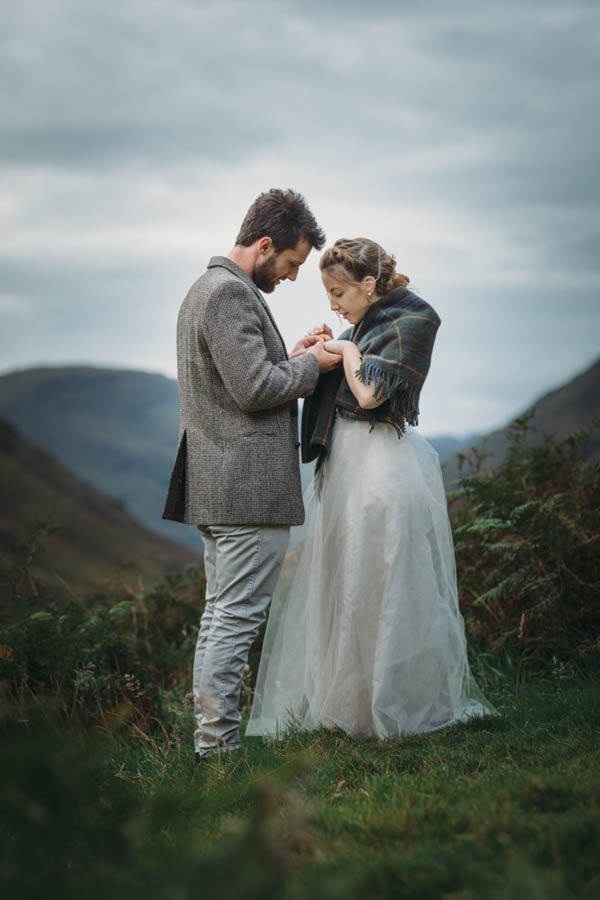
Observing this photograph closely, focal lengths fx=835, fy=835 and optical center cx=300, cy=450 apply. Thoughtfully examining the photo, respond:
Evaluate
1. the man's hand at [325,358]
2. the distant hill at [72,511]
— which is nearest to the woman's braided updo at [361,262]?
the man's hand at [325,358]

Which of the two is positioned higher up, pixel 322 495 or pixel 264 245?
pixel 264 245

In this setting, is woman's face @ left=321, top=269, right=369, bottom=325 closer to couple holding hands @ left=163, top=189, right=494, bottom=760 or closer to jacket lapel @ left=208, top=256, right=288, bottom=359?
couple holding hands @ left=163, top=189, right=494, bottom=760

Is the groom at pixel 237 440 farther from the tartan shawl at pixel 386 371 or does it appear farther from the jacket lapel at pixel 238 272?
the tartan shawl at pixel 386 371

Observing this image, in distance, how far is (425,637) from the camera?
3.75m

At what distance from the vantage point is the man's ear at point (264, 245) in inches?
150

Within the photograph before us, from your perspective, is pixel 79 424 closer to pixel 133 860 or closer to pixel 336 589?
pixel 336 589

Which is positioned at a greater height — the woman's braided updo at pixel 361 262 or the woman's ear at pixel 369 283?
the woman's braided updo at pixel 361 262

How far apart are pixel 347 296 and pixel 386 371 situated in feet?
1.68

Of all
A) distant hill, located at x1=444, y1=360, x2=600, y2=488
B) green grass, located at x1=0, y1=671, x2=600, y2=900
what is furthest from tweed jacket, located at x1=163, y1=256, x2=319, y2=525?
distant hill, located at x1=444, y1=360, x2=600, y2=488

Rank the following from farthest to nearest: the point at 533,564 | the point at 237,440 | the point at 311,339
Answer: the point at 533,564 < the point at 311,339 < the point at 237,440

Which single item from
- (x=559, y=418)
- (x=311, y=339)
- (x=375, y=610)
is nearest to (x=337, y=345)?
(x=311, y=339)

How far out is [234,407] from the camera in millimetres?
3676

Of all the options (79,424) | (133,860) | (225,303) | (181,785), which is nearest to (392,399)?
(225,303)

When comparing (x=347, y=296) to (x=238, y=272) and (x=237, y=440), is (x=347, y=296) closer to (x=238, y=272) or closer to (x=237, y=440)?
(x=238, y=272)
